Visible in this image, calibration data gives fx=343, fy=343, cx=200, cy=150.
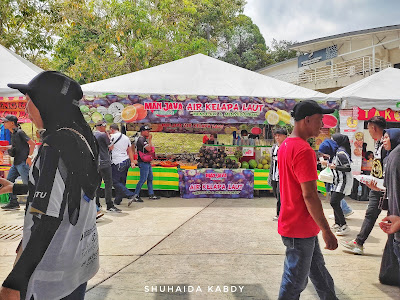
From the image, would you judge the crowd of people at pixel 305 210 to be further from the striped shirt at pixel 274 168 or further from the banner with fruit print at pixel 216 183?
the banner with fruit print at pixel 216 183

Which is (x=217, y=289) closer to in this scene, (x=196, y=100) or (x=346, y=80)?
(x=196, y=100)

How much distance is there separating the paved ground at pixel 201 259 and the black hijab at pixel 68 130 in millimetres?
2303

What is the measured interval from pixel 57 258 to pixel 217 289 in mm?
2549

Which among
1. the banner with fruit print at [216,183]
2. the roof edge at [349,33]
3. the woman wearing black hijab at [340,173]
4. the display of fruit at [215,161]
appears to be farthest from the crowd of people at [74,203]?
the roof edge at [349,33]

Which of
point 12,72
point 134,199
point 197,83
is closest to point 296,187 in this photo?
point 134,199

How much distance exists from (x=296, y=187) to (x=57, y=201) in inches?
69.7

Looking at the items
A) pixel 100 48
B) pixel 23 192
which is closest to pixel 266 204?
pixel 23 192

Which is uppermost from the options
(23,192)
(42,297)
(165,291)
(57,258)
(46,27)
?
(46,27)

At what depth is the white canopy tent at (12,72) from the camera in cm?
841

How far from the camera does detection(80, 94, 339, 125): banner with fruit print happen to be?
8.84 meters

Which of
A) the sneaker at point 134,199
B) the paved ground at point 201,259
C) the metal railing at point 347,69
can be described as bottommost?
the paved ground at point 201,259

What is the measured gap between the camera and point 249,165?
9.49 meters

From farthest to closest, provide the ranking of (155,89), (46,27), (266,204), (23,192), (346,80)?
(346,80) < (46,27) < (155,89) < (266,204) < (23,192)

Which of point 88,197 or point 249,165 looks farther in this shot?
point 249,165
